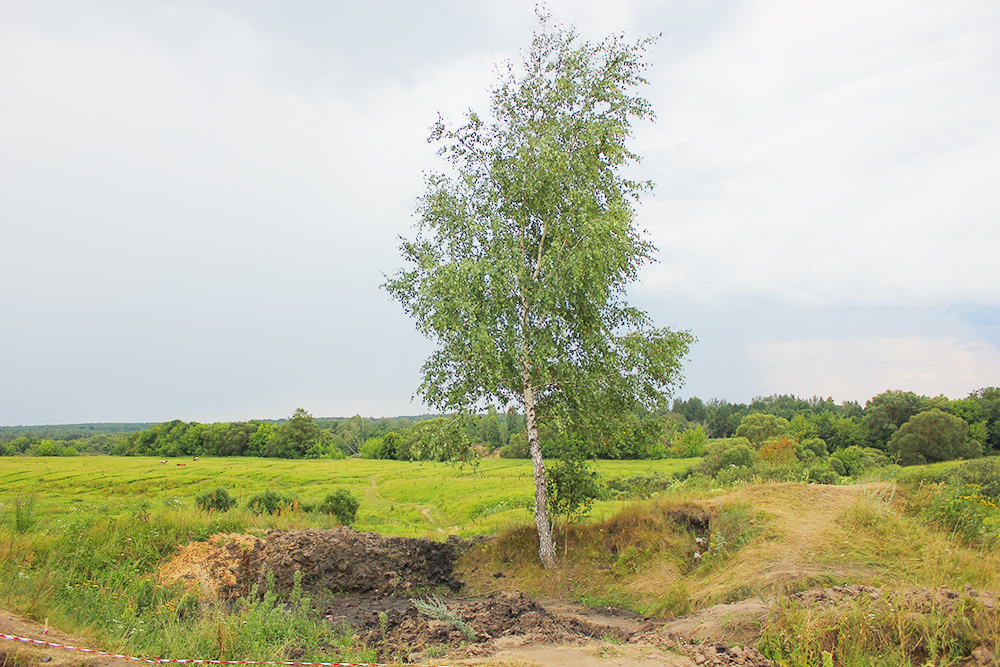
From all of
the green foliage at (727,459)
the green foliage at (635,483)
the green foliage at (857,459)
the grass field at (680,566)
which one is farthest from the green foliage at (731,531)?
the green foliage at (857,459)

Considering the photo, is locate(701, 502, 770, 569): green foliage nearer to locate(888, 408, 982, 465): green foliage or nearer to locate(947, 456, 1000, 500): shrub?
locate(947, 456, 1000, 500): shrub

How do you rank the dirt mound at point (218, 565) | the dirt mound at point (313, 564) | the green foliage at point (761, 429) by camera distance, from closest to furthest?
the dirt mound at point (218, 565), the dirt mound at point (313, 564), the green foliage at point (761, 429)

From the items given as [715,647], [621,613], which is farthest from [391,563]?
[715,647]

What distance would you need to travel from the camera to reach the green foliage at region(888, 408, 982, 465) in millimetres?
74062

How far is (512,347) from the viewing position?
1447 centimetres

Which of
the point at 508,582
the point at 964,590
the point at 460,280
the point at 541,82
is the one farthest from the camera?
the point at 541,82

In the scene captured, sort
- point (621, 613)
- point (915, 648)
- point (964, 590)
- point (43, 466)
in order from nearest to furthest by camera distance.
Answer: point (915, 648)
point (964, 590)
point (621, 613)
point (43, 466)

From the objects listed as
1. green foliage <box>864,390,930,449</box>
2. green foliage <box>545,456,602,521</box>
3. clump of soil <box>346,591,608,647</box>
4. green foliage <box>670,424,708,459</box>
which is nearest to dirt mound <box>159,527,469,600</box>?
clump of soil <box>346,591,608,647</box>

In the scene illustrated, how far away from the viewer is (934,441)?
2953 inches

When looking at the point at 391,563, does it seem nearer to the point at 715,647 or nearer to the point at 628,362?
the point at 628,362

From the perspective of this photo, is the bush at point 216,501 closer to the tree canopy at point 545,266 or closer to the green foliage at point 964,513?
the tree canopy at point 545,266

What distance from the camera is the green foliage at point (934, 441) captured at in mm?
74062

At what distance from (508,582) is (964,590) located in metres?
10.9

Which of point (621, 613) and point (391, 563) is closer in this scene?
point (621, 613)
